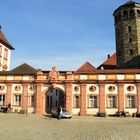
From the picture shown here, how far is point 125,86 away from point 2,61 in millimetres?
25676

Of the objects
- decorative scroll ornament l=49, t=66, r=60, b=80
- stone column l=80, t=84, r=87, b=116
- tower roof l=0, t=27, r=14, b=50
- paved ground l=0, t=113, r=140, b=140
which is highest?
tower roof l=0, t=27, r=14, b=50

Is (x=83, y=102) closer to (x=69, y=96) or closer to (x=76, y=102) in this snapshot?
(x=76, y=102)

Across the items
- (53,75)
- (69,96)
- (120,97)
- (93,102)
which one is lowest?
(93,102)

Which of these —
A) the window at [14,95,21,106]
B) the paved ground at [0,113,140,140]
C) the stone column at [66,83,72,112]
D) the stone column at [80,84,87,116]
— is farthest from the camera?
the window at [14,95,21,106]

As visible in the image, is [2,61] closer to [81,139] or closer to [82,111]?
[82,111]

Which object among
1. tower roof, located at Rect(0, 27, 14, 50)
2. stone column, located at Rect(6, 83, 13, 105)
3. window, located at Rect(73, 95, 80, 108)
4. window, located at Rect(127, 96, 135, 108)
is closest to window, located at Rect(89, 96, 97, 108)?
window, located at Rect(73, 95, 80, 108)

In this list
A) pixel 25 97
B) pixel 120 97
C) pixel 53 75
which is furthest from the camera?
pixel 25 97

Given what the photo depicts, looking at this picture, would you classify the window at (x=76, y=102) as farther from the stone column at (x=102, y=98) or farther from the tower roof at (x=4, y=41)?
the tower roof at (x=4, y=41)

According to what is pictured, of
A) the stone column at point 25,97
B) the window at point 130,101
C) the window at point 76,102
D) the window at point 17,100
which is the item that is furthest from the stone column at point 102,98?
the window at point 17,100

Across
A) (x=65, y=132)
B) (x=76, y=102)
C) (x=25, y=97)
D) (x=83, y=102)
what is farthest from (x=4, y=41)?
(x=65, y=132)

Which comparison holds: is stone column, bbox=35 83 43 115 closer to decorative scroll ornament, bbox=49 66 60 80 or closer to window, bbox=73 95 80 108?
decorative scroll ornament, bbox=49 66 60 80

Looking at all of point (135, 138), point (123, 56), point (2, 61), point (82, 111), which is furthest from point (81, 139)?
point (123, 56)

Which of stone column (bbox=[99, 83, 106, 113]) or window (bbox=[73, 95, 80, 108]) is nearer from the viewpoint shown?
stone column (bbox=[99, 83, 106, 113])

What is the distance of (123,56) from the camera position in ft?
211
